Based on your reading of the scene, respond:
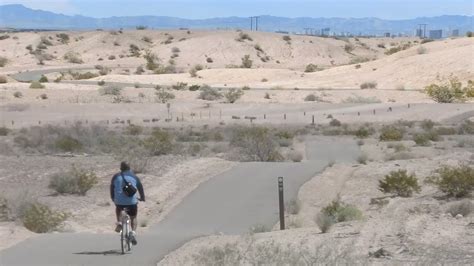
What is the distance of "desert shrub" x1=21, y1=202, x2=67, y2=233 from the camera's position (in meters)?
17.0

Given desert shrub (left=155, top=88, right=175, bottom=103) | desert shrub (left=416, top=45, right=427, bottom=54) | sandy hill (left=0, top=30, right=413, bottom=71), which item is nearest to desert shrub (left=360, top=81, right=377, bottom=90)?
desert shrub (left=416, top=45, right=427, bottom=54)

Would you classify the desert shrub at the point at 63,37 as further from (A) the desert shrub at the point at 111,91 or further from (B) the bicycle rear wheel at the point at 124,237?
(B) the bicycle rear wheel at the point at 124,237

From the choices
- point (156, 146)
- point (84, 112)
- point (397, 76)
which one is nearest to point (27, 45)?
point (397, 76)

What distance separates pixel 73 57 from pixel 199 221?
109500 mm

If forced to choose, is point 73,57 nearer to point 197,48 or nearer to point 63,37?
point 197,48

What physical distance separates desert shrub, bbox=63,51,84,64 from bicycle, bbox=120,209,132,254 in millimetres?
112154

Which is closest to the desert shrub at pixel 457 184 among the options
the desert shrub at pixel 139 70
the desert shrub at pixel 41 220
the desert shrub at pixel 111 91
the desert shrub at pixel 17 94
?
the desert shrub at pixel 41 220

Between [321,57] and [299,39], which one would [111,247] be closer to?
[321,57]

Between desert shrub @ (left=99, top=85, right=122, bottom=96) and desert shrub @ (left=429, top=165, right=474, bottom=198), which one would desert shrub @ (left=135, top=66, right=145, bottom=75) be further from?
desert shrub @ (left=429, top=165, right=474, bottom=198)

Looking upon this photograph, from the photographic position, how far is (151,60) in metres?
115

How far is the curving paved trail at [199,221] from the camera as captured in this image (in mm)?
13594

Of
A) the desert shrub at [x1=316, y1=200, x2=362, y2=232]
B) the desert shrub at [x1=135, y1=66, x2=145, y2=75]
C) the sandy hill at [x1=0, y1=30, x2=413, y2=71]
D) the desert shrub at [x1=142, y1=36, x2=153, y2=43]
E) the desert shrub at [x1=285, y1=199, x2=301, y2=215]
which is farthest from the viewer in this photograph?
the desert shrub at [x1=142, y1=36, x2=153, y2=43]

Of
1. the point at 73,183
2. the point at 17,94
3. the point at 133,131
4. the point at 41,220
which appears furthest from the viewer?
the point at 17,94

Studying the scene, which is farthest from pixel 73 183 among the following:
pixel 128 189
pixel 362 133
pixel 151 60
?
pixel 151 60
